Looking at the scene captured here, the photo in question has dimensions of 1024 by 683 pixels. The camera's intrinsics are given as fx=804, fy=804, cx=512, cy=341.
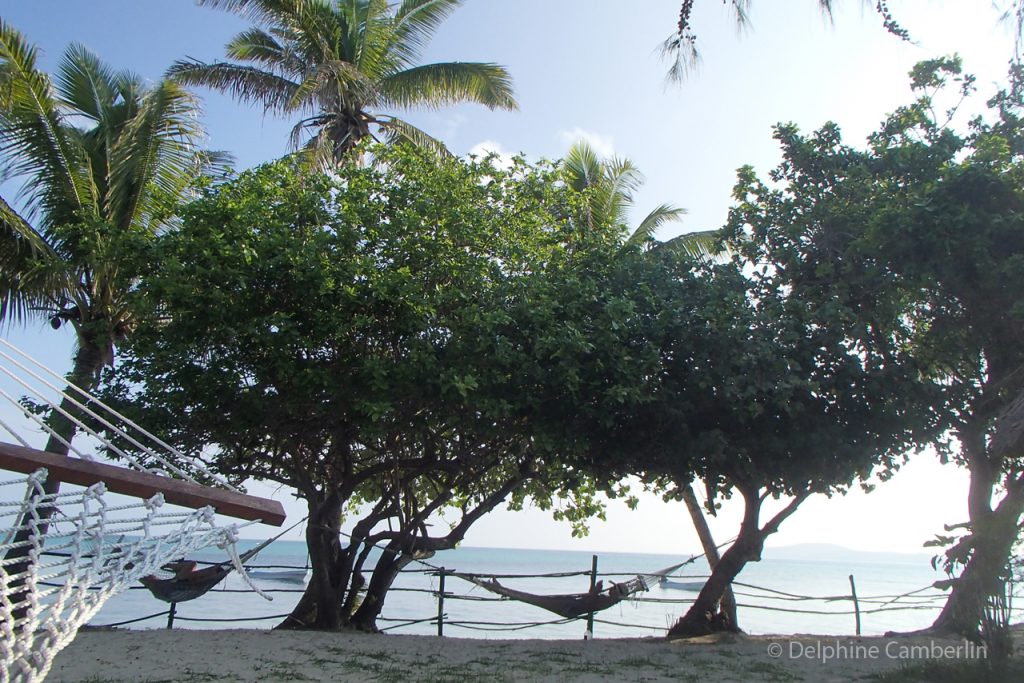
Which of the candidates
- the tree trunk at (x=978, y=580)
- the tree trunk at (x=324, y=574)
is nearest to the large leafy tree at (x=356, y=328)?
the tree trunk at (x=324, y=574)

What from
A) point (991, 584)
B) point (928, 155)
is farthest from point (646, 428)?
point (928, 155)

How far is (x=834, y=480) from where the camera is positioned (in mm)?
7191

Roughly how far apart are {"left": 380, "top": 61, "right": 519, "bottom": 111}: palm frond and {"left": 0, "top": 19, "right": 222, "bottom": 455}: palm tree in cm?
303

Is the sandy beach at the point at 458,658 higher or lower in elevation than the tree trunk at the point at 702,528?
lower

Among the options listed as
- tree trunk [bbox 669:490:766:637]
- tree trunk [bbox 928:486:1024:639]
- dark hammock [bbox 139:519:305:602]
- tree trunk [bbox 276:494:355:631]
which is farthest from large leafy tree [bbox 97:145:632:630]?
tree trunk [bbox 928:486:1024:639]

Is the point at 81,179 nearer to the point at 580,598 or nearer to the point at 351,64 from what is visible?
the point at 351,64

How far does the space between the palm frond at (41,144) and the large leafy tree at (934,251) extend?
729 centimetres

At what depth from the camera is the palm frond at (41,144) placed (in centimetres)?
865

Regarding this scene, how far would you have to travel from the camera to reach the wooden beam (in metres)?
2.62

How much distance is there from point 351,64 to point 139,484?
9.15m

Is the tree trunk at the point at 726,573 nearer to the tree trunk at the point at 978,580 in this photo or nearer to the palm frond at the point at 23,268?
the tree trunk at the point at 978,580

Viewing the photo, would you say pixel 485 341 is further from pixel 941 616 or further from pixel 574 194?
pixel 941 616

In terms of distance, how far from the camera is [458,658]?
6754mm

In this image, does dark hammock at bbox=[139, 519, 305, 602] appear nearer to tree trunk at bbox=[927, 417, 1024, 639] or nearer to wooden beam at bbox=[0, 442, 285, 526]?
wooden beam at bbox=[0, 442, 285, 526]
